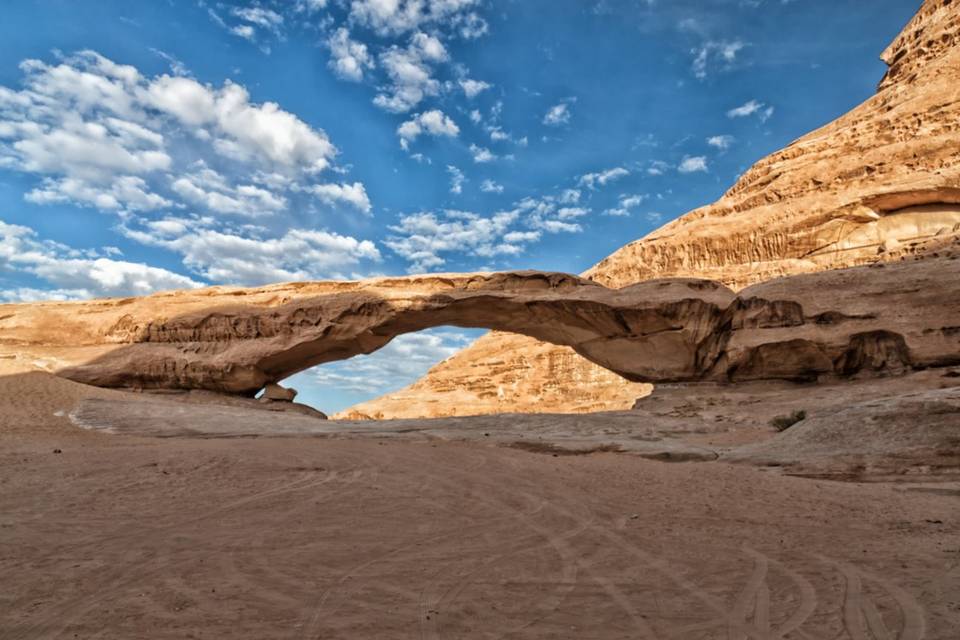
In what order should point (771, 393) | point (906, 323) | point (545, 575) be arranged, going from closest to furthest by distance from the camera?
point (545, 575)
point (906, 323)
point (771, 393)

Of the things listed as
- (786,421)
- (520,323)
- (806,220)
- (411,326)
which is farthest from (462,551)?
(806,220)

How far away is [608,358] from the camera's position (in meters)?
→ 22.3

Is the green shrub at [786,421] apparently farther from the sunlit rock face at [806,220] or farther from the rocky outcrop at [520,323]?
the sunlit rock face at [806,220]

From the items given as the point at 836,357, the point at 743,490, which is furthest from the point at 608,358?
the point at 743,490

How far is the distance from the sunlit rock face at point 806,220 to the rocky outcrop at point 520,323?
10.9 metres

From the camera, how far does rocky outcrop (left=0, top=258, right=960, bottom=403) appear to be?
Result: 59.8ft

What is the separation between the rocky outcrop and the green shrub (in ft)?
15.0

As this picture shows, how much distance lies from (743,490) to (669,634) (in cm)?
523

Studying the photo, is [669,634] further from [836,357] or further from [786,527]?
[836,357]

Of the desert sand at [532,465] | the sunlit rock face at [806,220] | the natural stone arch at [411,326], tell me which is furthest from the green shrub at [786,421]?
the sunlit rock face at [806,220]

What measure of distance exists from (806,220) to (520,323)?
19.3m

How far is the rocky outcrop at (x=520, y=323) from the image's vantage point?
717 inches

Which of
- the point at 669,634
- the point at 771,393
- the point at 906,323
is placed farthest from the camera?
the point at 771,393

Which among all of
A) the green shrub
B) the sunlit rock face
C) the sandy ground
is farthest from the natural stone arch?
the sunlit rock face
